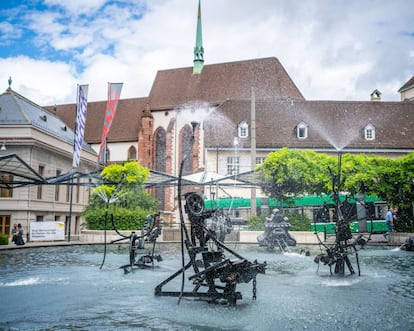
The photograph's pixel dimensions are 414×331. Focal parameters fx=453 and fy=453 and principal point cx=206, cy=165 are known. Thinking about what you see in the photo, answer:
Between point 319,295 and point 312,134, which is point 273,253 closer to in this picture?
point 319,295

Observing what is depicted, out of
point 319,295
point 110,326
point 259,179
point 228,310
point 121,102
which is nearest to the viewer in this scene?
point 110,326

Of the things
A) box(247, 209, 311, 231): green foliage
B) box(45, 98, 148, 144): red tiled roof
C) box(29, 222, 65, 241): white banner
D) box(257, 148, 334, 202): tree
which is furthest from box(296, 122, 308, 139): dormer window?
box(29, 222, 65, 241): white banner

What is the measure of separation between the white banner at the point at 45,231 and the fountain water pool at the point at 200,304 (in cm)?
1593

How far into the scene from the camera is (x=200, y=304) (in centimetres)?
750

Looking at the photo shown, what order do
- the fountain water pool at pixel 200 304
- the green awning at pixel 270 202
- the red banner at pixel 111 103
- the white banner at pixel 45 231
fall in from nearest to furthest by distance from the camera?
the fountain water pool at pixel 200 304 → the white banner at pixel 45 231 → the red banner at pixel 111 103 → the green awning at pixel 270 202

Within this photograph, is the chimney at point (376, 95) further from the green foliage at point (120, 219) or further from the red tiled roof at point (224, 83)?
the green foliage at point (120, 219)

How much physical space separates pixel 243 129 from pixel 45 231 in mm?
24799

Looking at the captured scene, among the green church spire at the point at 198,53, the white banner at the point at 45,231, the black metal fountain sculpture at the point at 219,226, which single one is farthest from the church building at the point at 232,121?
the black metal fountain sculpture at the point at 219,226

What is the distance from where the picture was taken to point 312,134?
151 feet

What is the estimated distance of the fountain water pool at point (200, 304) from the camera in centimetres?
616

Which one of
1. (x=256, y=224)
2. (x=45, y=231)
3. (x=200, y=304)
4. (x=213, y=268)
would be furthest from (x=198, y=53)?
(x=213, y=268)

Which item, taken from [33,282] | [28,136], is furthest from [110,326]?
[28,136]

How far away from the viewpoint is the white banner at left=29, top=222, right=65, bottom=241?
27.2 meters

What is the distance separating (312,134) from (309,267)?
112ft
